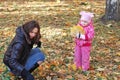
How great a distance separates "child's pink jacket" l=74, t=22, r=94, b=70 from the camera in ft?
18.6

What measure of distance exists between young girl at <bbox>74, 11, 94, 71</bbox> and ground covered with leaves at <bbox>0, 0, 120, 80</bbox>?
0.16 meters

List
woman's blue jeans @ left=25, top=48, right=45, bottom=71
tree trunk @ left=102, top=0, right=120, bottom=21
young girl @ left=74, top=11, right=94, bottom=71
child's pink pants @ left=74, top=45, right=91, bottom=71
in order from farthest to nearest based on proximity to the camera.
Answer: tree trunk @ left=102, top=0, right=120, bottom=21 < child's pink pants @ left=74, top=45, right=91, bottom=71 < young girl @ left=74, top=11, right=94, bottom=71 < woman's blue jeans @ left=25, top=48, right=45, bottom=71

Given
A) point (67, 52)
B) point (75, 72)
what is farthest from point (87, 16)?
point (67, 52)

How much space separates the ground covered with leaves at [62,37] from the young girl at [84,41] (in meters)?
0.16

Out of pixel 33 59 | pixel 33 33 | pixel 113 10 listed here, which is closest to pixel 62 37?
pixel 113 10

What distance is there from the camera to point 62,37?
26.6 ft

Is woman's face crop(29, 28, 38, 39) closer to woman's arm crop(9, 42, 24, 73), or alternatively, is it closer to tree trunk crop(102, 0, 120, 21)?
woman's arm crop(9, 42, 24, 73)

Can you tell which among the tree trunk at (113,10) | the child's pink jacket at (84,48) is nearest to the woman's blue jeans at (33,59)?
the child's pink jacket at (84,48)

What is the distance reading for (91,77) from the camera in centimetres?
578

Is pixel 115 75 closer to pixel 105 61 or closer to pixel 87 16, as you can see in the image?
pixel 105 61

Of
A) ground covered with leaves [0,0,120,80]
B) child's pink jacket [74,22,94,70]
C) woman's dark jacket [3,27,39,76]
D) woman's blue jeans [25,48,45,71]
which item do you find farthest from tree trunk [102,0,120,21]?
woman's dark jacket [3,27,39,76]

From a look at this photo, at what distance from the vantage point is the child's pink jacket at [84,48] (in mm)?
5680

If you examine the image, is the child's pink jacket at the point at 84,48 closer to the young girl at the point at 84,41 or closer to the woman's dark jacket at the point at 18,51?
the young girl at the point at 84,41

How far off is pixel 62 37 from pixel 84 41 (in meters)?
2.38
